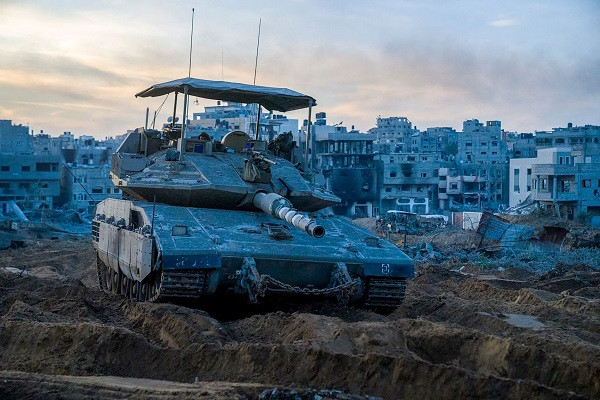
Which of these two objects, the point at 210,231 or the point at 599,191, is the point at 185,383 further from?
the point at 599,191

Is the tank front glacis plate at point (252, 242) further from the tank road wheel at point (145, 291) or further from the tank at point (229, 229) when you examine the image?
the tank road wheel at point (145, 291)

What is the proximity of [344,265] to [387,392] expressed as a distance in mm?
5157

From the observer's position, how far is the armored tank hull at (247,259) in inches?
476

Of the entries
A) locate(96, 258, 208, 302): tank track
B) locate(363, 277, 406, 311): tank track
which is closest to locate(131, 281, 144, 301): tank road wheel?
locate(96, 258, 208, 302): tank track

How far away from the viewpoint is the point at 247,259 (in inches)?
482

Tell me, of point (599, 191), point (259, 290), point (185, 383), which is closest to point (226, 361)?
point (185, 383)

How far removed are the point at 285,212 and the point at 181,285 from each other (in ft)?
6.25

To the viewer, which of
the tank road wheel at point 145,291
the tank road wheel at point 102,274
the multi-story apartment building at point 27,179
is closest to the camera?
the tank road wheel at point 145,291

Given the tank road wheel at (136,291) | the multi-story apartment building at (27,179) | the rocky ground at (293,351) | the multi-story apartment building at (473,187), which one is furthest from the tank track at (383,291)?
the multi-story apartment building at (473,187)

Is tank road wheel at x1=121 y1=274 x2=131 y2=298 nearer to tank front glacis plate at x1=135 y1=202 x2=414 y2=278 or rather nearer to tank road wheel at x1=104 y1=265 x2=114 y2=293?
tank road wheel at x1=104 y1=265 x2=114 y2=293

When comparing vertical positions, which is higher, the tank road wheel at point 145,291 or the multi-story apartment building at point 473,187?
the multi-story apartment building at point 473,187

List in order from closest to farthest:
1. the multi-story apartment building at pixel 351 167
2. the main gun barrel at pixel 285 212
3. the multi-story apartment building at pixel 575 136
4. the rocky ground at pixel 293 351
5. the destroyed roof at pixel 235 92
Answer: the rocky ground at pixel 293 351
the main gun barrel at pixel 285 212
the destroyed roof at pixel 235 92
the multi-story apartment building at pixel 351 167
the multi-story apartment building at pixel 575 136

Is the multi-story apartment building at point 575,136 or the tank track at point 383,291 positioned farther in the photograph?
the multi-story apartment building at point 575,136

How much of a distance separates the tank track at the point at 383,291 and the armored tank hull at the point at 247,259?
0.04 ft
